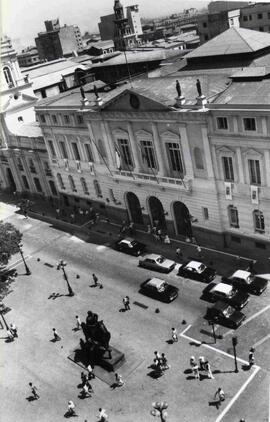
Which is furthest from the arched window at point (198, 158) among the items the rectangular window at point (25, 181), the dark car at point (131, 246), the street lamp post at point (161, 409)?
the rectangular window at point (25, 181)

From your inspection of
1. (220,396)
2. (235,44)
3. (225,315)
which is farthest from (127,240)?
(235,44)

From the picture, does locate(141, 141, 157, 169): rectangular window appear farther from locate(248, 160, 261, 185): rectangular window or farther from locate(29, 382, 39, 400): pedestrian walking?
locate(29, 382, 39, 400): pedestrian walking

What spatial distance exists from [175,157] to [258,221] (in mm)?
11914

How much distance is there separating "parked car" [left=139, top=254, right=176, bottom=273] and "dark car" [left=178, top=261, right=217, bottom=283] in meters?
1.68

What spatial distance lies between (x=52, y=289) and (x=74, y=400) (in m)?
17.9

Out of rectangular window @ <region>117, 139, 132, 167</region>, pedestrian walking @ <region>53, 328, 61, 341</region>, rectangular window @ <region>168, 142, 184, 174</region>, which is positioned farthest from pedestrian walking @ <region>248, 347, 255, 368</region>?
rectangular window @ <region>117, 139, 132, 167</region>

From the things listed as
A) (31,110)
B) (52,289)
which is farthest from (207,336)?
(31,110)

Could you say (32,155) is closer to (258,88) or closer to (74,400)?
(258,88)

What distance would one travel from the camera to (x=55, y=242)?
6419 cm

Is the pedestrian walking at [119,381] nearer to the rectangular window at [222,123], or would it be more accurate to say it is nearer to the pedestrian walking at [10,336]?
the pedestrian walking at [10,336]

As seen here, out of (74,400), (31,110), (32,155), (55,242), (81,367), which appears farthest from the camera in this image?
(31,110)

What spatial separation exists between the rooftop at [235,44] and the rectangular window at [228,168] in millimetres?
17415

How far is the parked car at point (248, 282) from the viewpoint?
44.6 metres

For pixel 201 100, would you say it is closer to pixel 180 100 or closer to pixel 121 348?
pixel 180 100
